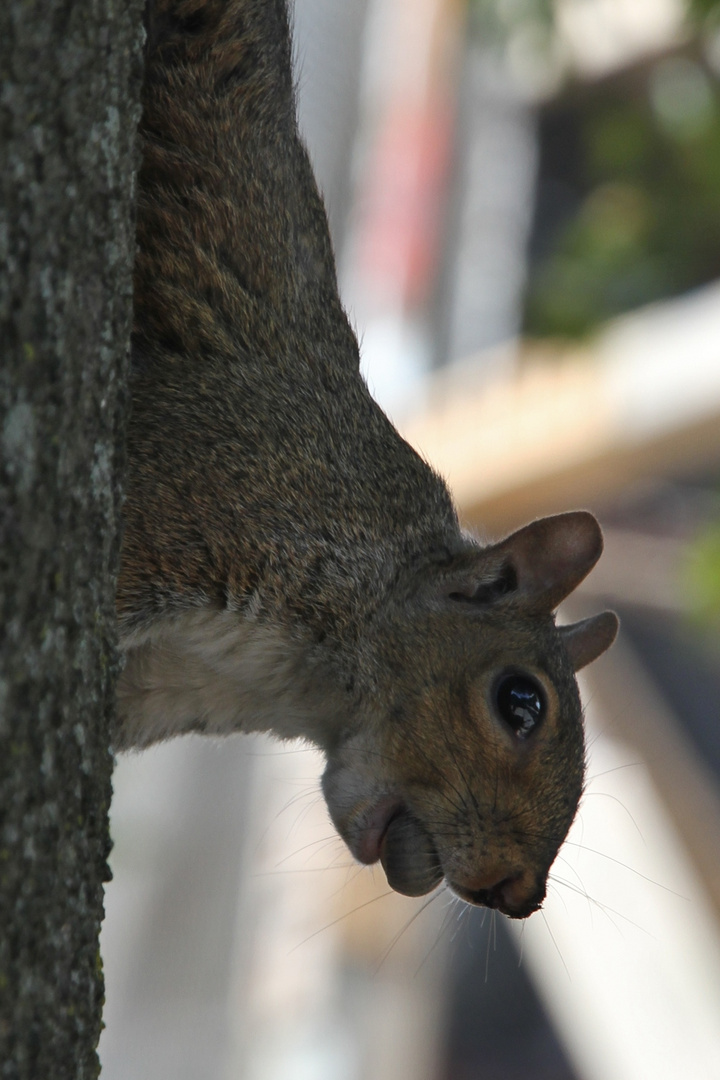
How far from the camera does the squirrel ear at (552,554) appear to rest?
190 centimetres

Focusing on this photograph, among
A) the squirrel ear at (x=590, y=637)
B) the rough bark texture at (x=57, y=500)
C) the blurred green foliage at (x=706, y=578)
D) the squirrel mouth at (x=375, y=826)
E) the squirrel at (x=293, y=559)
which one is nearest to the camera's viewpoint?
the rough bark texture at (x=57, y=500)

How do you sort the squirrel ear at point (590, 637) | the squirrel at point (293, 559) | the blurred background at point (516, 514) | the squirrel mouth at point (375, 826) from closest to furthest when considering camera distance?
the squirrel at point (293, 559)
the squirrel mouth at point (375, 826)
the squirrel ear at point (590, 637)
the blurred background at point (516, 514)

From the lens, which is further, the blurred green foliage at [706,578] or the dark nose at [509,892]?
the blurred green foliage at [706,578]

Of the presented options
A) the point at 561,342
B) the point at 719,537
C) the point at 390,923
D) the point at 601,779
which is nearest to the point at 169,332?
the point at 719,537

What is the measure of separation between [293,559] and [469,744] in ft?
1.15

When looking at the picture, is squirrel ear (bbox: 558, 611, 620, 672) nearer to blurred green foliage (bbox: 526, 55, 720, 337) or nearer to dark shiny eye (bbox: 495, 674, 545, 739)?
dark shiny eye (bbox: 495, 674, 545, 739)

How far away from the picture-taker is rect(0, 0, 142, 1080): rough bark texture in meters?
1.00

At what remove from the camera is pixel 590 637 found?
216cm

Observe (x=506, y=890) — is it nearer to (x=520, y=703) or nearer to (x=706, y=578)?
(x=520, y=703)

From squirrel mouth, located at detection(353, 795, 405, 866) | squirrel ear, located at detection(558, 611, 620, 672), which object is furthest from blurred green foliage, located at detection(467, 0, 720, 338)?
squirrel mouth, located at detection(353, 795, 405, 866)

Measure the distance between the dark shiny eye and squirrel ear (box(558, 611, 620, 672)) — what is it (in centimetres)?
27

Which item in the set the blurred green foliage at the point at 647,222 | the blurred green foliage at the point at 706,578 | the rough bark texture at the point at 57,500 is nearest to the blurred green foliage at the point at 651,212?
the blurred green foliage at the point at 647,222

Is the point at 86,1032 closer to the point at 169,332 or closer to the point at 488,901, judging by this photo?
the point at 488,901

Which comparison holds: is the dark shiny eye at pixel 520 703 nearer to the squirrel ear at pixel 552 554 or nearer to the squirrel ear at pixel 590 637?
the squirrel ear at pixel 552 554
